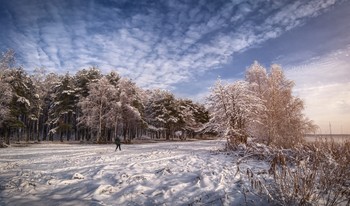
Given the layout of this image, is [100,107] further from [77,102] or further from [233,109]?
[233,109]

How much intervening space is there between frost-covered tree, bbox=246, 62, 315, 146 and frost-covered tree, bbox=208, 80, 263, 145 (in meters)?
2.29

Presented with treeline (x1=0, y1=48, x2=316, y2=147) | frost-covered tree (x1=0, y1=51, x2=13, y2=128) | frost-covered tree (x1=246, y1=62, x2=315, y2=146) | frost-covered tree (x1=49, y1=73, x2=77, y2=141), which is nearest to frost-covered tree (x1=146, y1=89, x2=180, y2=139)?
treeline (x1=0, y1=48, x2=316, y2=147)

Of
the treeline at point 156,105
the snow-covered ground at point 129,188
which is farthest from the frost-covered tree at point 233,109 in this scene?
the snow-covered ground at point 129,188

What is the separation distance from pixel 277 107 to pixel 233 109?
7.74m

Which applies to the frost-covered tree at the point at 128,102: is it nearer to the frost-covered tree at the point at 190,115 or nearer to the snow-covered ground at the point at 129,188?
the frost-covered tree at the point at 190,115

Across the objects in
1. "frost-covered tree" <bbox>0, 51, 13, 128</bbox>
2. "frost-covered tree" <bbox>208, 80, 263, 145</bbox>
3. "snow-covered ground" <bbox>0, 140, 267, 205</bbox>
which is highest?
"frost-covered tree" <bbox>0, 51, 13, 128</bbox>

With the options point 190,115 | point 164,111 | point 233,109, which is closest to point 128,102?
point 164,111

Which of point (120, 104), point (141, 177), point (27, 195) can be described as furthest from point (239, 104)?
point (120, 104)

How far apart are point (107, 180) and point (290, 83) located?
26.0 m

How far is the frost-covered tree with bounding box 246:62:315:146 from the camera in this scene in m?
23.2

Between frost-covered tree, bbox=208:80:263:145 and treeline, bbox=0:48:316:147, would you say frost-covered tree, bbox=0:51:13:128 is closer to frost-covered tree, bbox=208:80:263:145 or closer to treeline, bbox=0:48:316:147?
treeline, bbox=0:48:316:147

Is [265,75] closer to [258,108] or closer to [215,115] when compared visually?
[258,108]

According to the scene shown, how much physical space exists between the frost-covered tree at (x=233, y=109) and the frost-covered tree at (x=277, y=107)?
7.51 feet

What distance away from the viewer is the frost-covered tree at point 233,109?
19.1 metres
